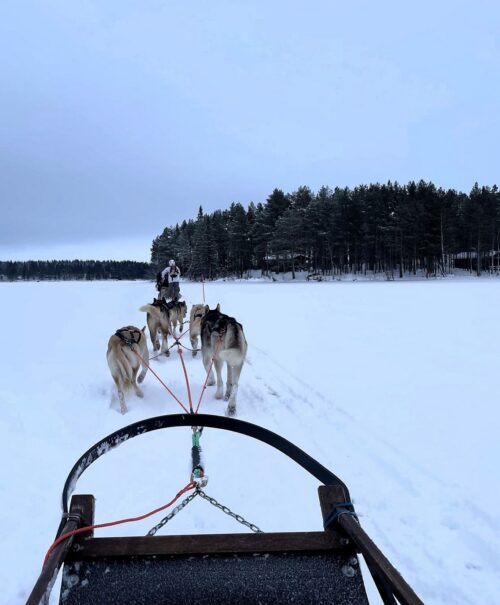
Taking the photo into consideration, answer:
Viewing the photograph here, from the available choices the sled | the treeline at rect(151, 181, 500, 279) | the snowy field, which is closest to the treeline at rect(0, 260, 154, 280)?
the treeline at rect(151, 181, 500, 279)

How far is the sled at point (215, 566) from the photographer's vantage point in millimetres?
1325

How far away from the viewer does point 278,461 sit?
343 cm

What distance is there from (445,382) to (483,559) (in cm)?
345

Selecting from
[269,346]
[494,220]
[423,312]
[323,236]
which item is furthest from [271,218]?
[269,346]

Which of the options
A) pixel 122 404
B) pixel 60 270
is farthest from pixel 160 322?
pixel 60 270

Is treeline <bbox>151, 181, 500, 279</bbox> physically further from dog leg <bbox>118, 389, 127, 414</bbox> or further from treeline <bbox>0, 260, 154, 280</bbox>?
treeline <bbox>0, 260, 154, 280</bbox>

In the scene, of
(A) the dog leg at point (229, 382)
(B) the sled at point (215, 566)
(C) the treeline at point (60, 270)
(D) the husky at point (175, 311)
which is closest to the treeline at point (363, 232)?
(D) the husky at point (175, 311)

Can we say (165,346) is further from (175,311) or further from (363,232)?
(363,232)

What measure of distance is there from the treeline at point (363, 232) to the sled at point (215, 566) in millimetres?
47515

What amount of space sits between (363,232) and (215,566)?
5207 centimetres

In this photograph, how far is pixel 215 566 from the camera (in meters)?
1.40

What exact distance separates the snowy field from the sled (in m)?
0.88

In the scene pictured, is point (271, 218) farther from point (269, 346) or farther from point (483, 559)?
point (483, 559)

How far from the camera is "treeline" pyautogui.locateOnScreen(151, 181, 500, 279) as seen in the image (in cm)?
4609
